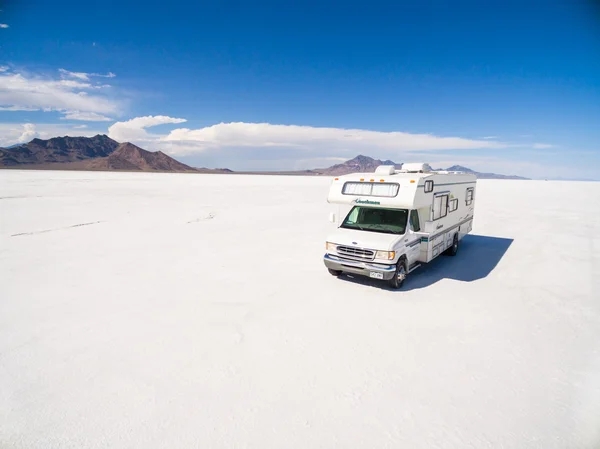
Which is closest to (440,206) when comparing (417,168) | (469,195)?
(417,168)

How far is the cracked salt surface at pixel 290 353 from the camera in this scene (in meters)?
4.24

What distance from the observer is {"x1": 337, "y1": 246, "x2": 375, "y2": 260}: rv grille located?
8.50 metres

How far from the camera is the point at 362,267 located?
28.2 ft

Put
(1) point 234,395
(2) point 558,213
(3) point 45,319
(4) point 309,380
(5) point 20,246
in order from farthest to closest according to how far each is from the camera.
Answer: (2) point 558,213 → (5) point 20,246 → (3) point 45,319 → (4) point 309,380 → (1) point 234,395

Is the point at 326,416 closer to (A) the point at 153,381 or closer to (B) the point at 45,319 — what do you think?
(A) the point at 153,381

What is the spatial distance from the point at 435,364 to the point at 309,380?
7.13 feet

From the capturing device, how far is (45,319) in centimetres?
702

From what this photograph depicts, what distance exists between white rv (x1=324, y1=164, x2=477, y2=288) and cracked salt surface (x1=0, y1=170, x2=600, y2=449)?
72 centimetres

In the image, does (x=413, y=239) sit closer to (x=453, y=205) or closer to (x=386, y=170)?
(x=386, y=170)

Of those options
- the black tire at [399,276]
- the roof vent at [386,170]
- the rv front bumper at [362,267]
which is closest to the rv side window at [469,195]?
the roof vent at [386,170]

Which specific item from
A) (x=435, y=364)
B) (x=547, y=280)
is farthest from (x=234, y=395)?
(x=547, y=280)

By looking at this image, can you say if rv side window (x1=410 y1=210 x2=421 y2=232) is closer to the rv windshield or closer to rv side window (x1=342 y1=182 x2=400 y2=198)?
the rv windshield

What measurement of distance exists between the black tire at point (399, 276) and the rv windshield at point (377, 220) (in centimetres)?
90

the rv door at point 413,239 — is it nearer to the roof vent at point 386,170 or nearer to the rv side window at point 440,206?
the rv side window at point 440,206
